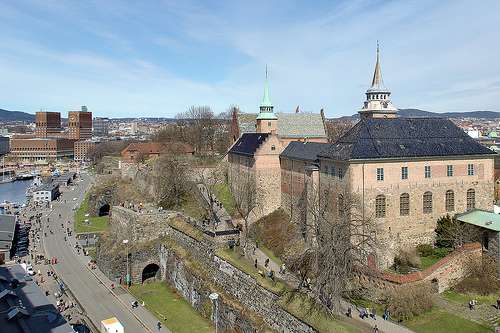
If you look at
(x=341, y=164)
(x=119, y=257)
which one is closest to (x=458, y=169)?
(x=341, y=164)

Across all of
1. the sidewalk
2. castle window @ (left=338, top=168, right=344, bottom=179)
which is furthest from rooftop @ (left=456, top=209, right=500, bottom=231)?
the sidewalk

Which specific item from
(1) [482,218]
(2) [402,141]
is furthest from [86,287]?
(1) [482,218]

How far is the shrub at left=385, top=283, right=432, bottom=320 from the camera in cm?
3394

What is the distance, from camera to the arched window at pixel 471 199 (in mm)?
47938

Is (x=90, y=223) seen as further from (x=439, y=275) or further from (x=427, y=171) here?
(x=439, y=275)

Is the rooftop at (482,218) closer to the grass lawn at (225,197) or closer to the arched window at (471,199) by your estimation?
the arched window at (471,199)

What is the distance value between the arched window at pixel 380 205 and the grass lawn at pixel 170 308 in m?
17.7

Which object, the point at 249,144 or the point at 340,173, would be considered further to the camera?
the point at 249,144

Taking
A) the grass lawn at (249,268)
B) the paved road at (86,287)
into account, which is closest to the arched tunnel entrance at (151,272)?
the paved road at (86,287)

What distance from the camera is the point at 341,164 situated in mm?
44594

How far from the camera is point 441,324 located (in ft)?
107

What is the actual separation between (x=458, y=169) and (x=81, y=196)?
3970 inches

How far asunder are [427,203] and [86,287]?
117ft

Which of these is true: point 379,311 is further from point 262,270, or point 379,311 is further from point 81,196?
point 81,196
